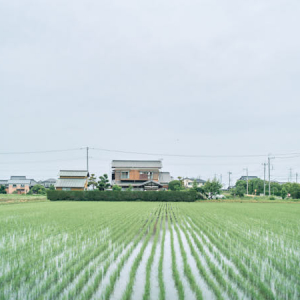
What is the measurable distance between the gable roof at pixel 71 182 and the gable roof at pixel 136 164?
5.55m

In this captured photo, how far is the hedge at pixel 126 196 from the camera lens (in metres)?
30.2

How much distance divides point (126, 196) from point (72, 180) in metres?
16.9

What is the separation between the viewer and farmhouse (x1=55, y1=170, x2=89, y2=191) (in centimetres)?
4303

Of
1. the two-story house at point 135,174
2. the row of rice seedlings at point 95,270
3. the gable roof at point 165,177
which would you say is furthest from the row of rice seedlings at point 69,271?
the gable roof at point 165,177

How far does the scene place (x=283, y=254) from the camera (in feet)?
17.9

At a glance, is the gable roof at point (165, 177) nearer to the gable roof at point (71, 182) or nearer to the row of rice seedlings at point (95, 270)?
the gable roof at point (71, 182)

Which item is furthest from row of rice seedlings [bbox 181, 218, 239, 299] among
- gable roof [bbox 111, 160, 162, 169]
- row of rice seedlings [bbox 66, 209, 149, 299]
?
gable roof [bbox 111, 160, 162, 169]

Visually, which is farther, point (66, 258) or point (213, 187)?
point (213, 187)

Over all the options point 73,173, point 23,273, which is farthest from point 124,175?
point 23,273

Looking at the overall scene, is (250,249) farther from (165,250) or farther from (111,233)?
(111,233)

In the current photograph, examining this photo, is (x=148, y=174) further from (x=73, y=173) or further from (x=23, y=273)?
(x=23, y=273)

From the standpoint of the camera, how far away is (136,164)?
42969 millimetres

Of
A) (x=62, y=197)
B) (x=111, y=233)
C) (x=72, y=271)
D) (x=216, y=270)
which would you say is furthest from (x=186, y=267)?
(x=62, y=197)

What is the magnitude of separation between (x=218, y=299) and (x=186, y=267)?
129 centimetres
